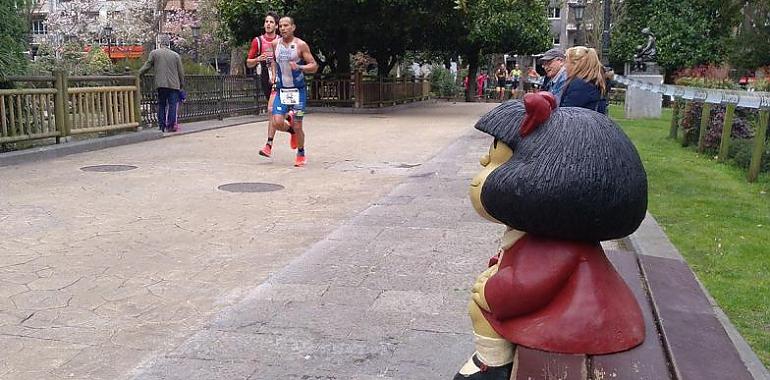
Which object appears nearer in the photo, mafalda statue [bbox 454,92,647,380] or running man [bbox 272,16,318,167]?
mafalda statue [bbox 454,92,647,380]

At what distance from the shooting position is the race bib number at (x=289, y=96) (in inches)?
378

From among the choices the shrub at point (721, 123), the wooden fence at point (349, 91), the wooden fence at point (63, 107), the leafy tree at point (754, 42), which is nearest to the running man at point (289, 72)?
the wooden fence at point (63, 107)

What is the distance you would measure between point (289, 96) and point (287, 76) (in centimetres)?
27

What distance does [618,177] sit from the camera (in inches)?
81.7

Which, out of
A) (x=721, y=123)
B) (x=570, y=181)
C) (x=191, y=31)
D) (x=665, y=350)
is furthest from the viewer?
(x=191, y=31)

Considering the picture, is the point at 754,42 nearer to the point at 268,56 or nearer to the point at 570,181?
the point at 268,56

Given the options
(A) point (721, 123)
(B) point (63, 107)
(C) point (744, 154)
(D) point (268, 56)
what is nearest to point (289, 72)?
(D) point (268, 56)

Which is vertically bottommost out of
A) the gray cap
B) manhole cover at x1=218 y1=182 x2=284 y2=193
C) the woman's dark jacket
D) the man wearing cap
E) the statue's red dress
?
manhole cover at x1=218 y1=182 x2=284 y2=193

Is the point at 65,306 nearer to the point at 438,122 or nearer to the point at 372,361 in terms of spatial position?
the point at 372,361

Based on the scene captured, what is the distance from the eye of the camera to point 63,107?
11422mm

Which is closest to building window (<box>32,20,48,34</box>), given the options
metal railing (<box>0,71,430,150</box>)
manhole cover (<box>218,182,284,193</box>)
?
metal railing (<box>0,71,430,150</box>)

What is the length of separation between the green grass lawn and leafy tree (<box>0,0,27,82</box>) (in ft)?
29.4

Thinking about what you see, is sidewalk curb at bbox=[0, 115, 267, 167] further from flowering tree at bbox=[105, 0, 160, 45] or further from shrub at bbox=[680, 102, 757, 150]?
flowering tree at bbox=[105, 0, 160, 45]

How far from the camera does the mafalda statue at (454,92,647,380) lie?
206cm
